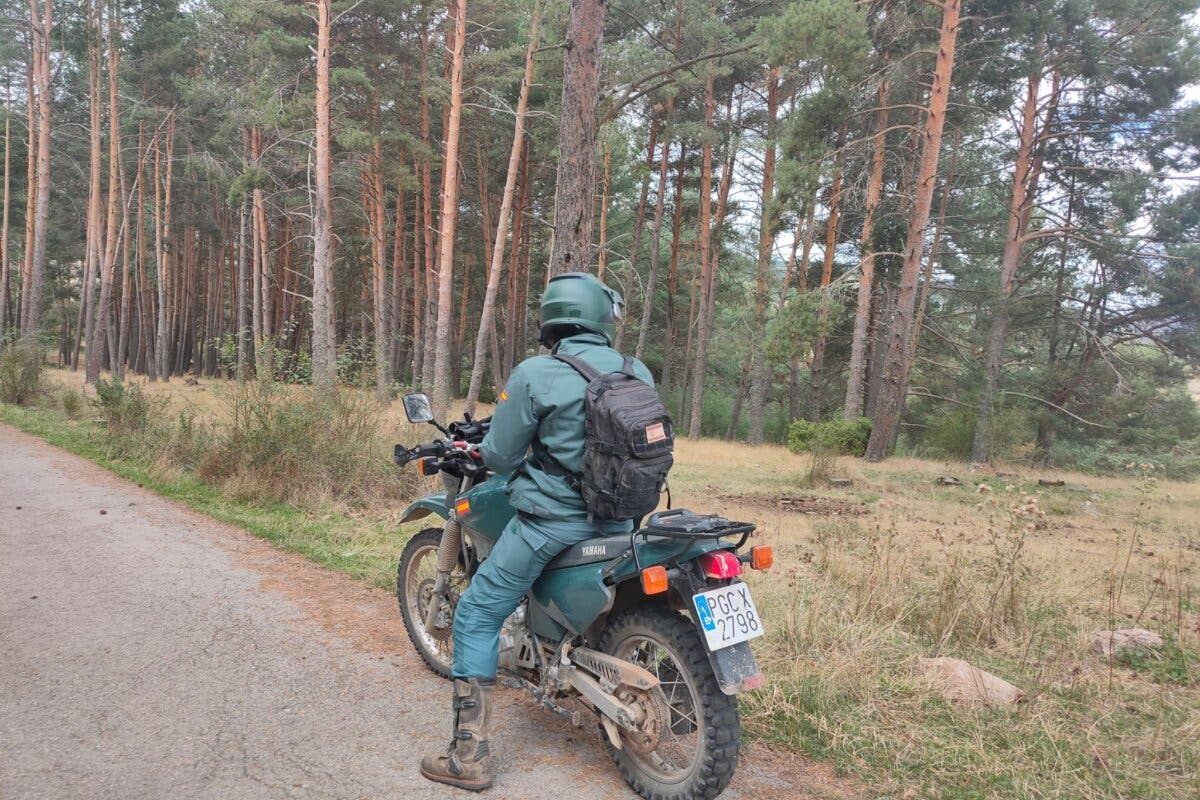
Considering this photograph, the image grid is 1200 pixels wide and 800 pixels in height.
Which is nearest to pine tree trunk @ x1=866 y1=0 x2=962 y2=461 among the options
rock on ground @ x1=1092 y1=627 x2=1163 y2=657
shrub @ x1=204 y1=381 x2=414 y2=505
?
rock on ground @ x1=1092 y1=627 x2=1163 y2=657

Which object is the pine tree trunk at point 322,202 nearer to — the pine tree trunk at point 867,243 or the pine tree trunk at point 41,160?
the pine tree trunk at point 41,160

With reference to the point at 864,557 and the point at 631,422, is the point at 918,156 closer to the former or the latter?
the point at 864,557

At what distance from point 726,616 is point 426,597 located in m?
1.89

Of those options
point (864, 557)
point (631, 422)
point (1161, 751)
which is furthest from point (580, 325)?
point (864, 557)

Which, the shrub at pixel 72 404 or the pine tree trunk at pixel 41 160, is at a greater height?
the pine tree trunk at pixel 41 160

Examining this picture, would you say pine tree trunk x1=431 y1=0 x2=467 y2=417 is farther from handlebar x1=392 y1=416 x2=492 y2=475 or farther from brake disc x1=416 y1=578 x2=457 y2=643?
handlebar x1=392 y1=416 x2=492 y2=475

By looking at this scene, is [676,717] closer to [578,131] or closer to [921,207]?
[578,131]

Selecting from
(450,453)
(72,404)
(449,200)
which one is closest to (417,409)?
(450,453)

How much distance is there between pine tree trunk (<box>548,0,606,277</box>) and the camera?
19.9 ft

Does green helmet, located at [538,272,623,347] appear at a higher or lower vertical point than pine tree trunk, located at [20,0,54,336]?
lower

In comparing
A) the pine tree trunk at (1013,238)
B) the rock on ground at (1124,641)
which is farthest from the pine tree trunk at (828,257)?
the rock on ground at (1124,641)

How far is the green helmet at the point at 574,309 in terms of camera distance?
9.23 ft

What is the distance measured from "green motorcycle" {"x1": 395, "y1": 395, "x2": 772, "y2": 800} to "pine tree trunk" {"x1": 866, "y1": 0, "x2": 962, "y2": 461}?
15.1 metres

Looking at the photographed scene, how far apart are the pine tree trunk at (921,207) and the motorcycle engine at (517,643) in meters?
15.1
